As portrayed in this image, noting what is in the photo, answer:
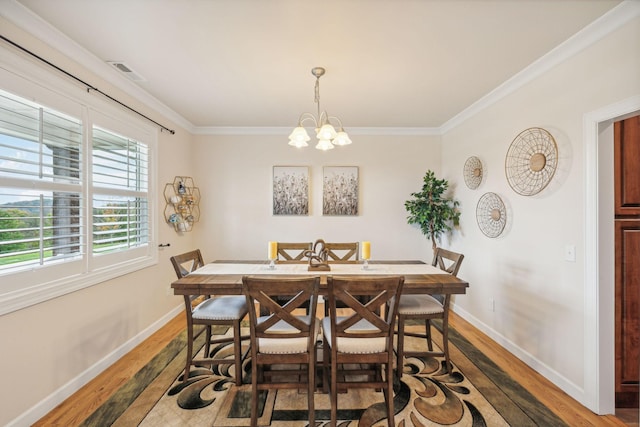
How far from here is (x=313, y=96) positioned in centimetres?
298

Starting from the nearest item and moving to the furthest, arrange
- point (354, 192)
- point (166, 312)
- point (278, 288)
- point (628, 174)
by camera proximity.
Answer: point (278, 288) < point (628, 174) < point (166, 312) < point (354, 192)

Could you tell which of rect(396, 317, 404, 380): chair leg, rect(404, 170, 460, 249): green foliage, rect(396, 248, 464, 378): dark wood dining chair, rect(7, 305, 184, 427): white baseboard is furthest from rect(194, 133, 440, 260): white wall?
rect(396, 317, 404, 380): chair leg

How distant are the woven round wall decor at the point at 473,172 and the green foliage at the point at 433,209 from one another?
0.34 meters

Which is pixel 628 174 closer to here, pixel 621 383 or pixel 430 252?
pixel 621 383

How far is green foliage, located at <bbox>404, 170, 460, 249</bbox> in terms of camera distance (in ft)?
12.2

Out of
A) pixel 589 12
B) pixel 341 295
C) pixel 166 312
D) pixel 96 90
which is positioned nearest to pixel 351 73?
pixel 589 12

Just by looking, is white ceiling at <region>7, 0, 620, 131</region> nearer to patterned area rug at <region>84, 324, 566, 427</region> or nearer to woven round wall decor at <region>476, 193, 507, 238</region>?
woven round wall decor at <region>476, 193, 507, 238</region>

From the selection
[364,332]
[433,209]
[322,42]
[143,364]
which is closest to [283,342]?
[364,332]

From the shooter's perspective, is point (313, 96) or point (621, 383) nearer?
point (621, 383)

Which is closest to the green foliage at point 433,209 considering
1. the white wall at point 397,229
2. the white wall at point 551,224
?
the white wall at point 397,229

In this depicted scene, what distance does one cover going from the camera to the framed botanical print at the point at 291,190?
4133mm

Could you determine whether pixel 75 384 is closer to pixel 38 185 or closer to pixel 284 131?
pixel 38 185

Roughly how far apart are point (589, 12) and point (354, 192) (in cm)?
287

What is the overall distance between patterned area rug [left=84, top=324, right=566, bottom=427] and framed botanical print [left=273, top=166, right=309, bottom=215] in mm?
2260
